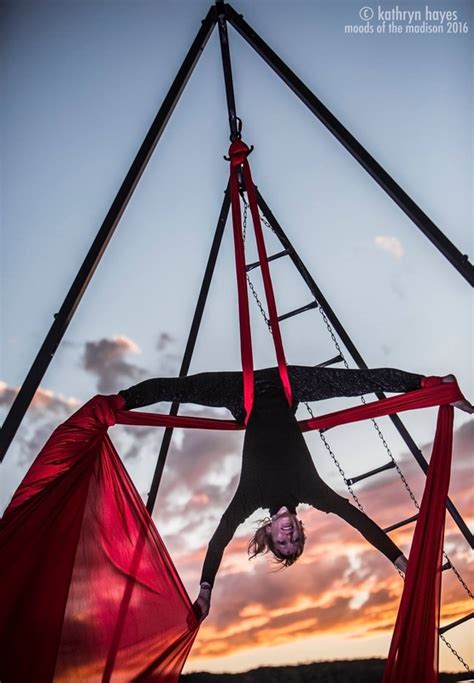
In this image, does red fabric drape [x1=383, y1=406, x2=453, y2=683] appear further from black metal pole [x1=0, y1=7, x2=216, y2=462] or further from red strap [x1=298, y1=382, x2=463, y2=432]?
black metal pole [x1=0, y1=7, x2=216, y2=462]

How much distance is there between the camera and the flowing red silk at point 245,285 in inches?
96.7

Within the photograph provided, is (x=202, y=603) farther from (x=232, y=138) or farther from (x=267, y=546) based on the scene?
(x=232, y=138)

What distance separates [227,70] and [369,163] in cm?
98

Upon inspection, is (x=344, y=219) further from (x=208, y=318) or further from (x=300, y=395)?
(x=300, y=395)

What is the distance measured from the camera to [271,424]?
9.19 feet

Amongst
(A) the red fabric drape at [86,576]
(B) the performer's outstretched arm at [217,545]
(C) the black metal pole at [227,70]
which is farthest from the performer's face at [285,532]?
(C) the black metal pole at [227,70]

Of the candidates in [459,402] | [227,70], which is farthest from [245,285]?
[227,70]

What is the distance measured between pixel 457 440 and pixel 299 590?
1.97 metres

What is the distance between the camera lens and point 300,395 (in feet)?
9.07

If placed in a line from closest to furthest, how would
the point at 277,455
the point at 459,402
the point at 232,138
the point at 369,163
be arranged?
1. the point at 459,402
2. the point at 369,163
3. the point at 277,455
4. the point at 232,138

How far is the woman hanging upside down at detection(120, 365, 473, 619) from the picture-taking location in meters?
2.62

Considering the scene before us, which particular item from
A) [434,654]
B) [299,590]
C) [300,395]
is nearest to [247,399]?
[300,395]

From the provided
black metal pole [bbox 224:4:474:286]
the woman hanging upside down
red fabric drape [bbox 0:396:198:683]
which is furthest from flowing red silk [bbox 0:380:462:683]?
black metal pole [bbox 224:4:474:286]

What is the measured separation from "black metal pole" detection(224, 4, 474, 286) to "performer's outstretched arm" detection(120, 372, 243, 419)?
1013 millimetres
